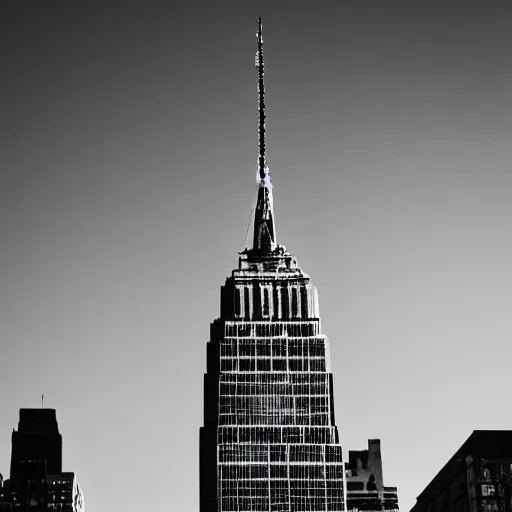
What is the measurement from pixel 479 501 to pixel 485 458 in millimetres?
5503

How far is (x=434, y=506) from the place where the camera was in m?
183

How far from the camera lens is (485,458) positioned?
152125 millimetres

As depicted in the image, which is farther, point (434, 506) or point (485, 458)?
point (434, 506)

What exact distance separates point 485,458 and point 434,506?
33.0m

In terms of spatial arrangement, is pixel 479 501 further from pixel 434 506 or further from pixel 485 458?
pixel 434 506

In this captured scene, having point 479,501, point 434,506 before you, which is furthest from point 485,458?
point 434,506

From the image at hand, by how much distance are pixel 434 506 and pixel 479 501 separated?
31.0m

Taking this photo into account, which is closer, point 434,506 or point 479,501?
point 479,501

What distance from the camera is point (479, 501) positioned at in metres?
152
